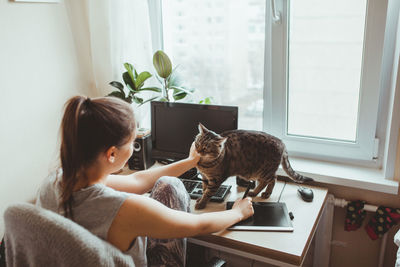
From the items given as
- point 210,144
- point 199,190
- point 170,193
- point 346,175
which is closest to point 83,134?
point 170,193

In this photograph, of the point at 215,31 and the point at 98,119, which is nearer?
the point at 98,119

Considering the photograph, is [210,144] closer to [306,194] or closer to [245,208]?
[245,208]

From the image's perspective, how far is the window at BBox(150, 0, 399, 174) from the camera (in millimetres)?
1657

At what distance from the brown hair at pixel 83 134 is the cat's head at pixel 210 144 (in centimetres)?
49

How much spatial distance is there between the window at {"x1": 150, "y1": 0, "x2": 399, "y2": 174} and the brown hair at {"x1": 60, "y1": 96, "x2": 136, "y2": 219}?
109 cm

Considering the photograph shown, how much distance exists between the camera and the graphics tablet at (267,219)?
4.44ft

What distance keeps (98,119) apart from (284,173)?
1.12 metres

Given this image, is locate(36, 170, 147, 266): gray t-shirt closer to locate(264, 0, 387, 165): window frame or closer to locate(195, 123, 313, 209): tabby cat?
locate(195, 123, 313, 209): tabby cat

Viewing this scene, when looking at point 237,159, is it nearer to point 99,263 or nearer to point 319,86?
point 319,86

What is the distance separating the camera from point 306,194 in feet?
5.20

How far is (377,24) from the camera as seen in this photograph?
1580 mm

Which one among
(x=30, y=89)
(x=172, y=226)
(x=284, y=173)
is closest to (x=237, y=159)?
(x=284, y=173)

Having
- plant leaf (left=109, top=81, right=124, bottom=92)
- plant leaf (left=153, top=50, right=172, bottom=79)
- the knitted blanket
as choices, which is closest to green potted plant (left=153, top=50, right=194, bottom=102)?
plant leaf (left=153, top=50, right=172, bottom=79)

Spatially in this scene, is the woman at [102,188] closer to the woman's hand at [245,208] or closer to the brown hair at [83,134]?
the brown hair at [83,134]
